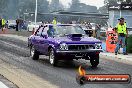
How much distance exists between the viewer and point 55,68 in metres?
12.4

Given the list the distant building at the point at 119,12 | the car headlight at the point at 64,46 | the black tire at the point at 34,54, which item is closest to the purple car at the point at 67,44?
the car headlight at the point at 64,46

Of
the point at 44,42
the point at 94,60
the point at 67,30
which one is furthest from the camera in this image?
the point at 44,42

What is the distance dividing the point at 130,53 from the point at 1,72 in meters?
10.5

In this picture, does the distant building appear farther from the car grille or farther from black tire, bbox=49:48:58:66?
the car grille

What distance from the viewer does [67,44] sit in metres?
12.3

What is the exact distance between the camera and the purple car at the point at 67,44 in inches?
489

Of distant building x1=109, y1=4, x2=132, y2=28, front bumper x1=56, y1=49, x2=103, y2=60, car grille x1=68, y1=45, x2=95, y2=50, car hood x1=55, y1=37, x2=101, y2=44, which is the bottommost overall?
front bumper x1=56, y1=49, x2=103, y2=60

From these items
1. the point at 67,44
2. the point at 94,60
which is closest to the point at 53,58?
the point at 67,44

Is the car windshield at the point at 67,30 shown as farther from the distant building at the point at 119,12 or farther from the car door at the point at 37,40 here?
the distant building at the point at 119,12

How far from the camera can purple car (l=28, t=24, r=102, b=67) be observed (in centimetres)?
1241

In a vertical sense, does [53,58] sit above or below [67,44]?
below

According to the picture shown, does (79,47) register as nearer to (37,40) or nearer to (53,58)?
(53,58)

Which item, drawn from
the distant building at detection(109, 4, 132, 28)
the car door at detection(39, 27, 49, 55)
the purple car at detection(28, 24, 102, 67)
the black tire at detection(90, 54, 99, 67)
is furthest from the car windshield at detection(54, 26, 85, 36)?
the distant building at detection(109, 4, 132, 28)

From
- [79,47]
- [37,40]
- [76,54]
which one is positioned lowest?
[76,54]
